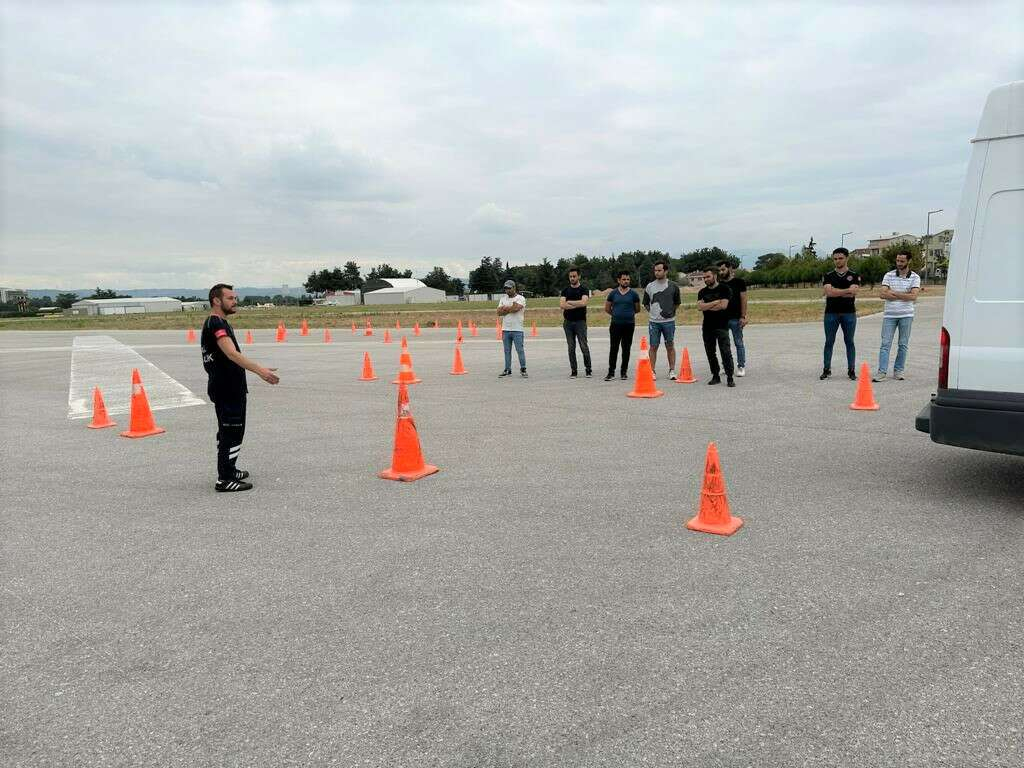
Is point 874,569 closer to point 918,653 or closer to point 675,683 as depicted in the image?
point 918,653

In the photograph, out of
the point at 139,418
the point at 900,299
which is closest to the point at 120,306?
the point at 139,418

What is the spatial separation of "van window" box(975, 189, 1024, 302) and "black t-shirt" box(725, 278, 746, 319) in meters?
6.25

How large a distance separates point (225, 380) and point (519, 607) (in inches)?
138

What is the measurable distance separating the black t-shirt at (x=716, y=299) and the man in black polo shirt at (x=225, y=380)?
7108mm

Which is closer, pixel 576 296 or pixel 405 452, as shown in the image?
pixel 405 452

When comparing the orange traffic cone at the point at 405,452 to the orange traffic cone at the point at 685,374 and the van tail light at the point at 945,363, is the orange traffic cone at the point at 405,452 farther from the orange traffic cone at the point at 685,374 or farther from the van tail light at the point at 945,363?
the orange traffic cone at the point at 685,374

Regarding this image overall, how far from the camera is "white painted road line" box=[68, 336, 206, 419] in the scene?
1084 centimetres

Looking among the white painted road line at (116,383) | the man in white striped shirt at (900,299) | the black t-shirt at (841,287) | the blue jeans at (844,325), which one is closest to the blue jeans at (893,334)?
the man in white striped shirt at (900,299)

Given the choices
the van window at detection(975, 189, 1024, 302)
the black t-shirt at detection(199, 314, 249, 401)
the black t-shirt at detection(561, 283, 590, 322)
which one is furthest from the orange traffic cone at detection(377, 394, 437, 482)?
the black t-shirt at detection(561, 283, 590, 322)

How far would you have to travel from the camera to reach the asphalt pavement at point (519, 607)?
2.57m

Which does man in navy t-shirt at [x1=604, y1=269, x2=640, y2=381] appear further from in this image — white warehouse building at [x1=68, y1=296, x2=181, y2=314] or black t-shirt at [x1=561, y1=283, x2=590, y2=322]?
white warehouse building at [x1=68, y1=296, x2=181, y2=314]

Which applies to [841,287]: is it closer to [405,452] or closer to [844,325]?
[844,325]

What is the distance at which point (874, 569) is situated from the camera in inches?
155

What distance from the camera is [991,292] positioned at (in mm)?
4668
